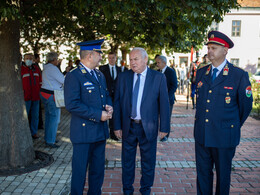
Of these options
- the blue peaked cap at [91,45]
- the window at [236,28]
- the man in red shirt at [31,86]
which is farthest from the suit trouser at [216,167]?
the window at [236,28]

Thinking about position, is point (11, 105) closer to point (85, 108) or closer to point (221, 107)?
point (85, 108)

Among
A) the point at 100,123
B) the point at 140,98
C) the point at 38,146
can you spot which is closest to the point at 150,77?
the point at 140,98

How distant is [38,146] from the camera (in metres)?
6.49

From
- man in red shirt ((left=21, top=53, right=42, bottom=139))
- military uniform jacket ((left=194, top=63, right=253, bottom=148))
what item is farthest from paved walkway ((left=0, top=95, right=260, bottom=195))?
military uniform jacket ((left=194, top=63, right=253, bottom=148))

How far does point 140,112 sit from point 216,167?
3.97 ft

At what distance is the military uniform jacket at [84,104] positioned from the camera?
3355mm

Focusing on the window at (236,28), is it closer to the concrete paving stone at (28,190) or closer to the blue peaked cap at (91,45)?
the blue peaked cap at (91,45)

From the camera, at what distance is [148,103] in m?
3.87

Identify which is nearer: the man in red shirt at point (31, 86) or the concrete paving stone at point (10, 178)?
the concrete paving stone at point (10, 178)

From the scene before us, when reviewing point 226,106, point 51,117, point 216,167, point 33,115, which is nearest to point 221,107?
A: point 226,106

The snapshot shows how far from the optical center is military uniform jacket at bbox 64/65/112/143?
3.36 metres

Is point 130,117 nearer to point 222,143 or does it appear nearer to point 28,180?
point 222,143

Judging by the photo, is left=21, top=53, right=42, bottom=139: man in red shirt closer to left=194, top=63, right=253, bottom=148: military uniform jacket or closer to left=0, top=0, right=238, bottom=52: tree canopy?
left=0, top=0, right=238, bottom=52: tree canopy

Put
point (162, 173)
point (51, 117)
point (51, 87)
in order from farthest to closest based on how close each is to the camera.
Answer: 1. point (51, 117)
2. point (51, 87)
3. point (162, 173)
